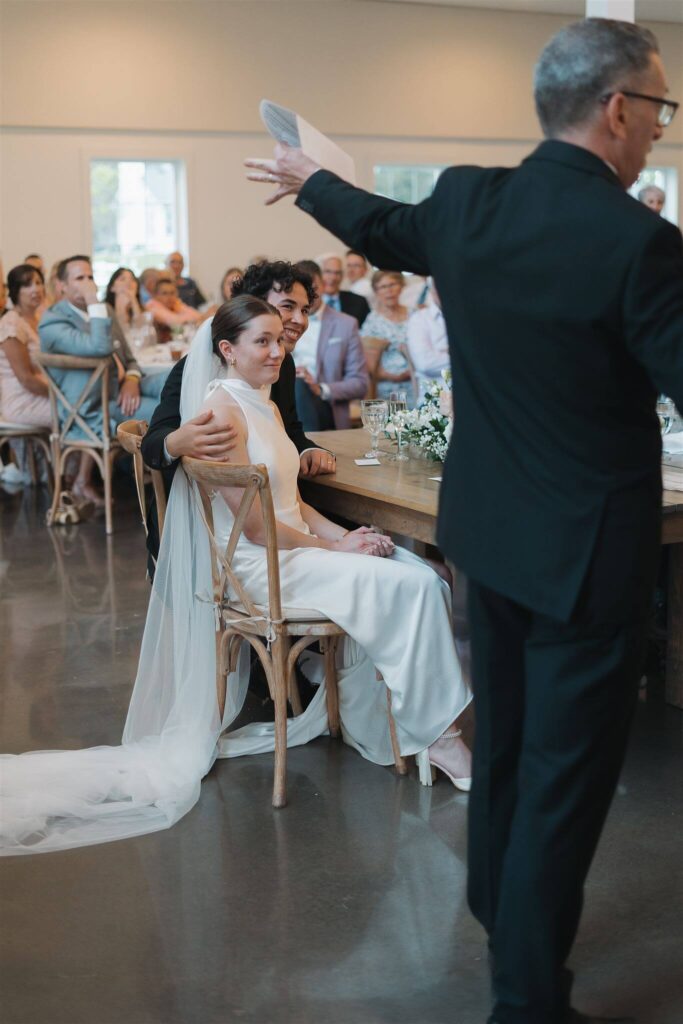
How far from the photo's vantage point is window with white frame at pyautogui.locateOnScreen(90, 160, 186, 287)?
11.7 metres

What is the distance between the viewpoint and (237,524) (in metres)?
3.10

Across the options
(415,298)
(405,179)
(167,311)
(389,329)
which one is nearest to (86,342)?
(389,329)

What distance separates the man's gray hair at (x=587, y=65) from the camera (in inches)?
65.0

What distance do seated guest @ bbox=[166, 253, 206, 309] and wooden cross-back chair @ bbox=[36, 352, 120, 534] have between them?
12.6 ft

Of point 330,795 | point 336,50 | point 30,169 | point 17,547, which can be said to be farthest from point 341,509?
point 336,50

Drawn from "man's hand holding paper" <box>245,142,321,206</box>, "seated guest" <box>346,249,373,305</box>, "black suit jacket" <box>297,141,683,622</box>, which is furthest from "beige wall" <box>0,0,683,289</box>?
"black suit jacket" <box>297,141,683,622</box>

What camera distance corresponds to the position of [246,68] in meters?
11.7

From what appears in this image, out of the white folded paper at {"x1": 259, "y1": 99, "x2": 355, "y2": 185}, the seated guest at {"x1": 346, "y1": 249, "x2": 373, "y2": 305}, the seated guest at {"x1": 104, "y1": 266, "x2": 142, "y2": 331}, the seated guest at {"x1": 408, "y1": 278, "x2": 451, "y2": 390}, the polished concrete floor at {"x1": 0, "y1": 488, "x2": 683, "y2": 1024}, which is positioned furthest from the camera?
the seated guest at {"x1": 346, "y1": 249, "x2": 373, "y2": 305}

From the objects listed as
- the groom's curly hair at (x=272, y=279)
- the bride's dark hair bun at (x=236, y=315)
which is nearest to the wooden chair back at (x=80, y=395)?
the groom's curly hair at (x=272, y=279)

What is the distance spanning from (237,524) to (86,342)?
3887 millimetres

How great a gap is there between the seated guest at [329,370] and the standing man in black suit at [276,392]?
276 cm

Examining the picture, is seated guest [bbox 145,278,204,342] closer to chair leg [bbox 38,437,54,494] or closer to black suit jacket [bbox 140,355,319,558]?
chair leg [bbox 38,437,54,494]

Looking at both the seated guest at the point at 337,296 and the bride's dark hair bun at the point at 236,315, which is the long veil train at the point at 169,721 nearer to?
the bride's dark hair bun at the point at 236,315

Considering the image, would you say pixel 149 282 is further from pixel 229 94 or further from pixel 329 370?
pixel 329 370
